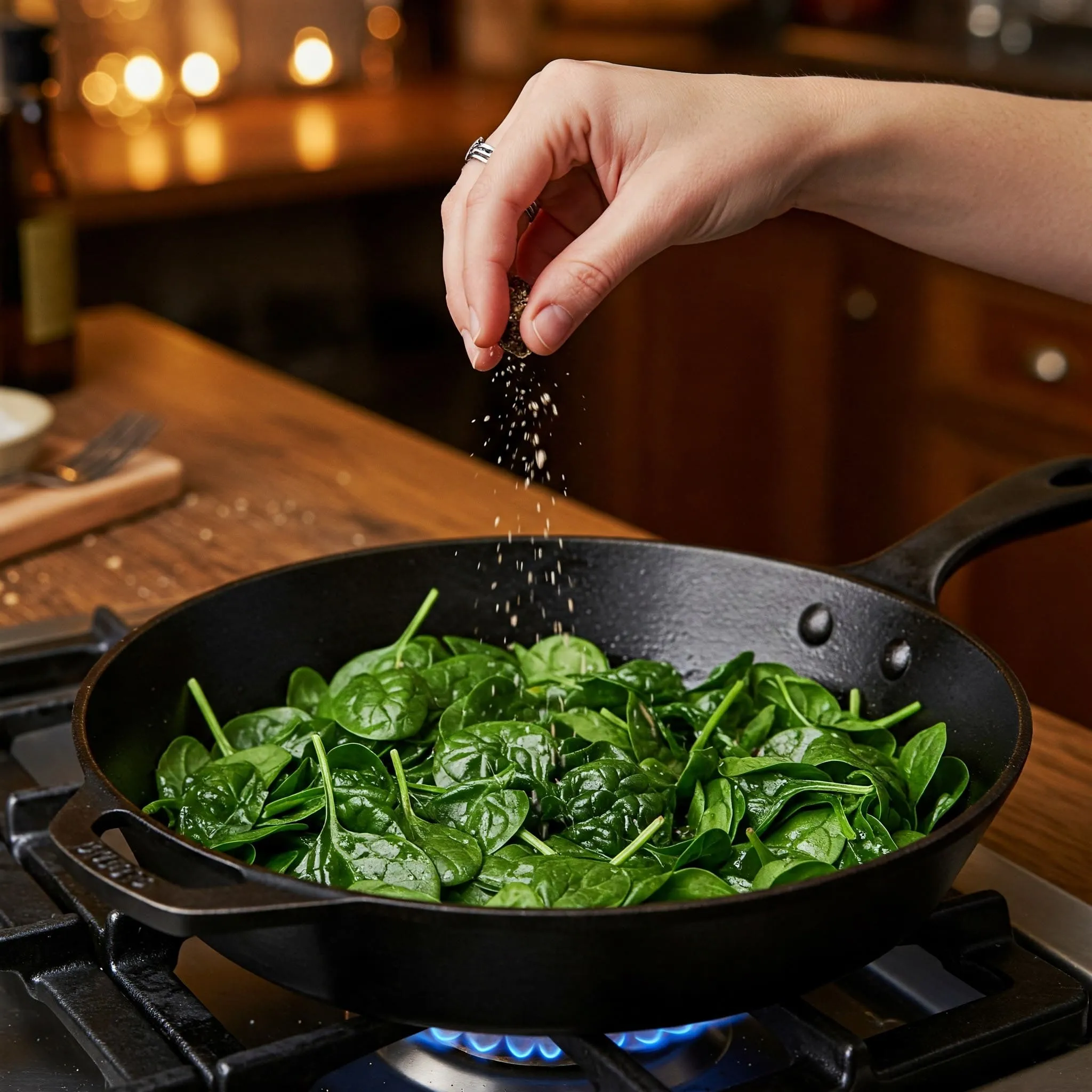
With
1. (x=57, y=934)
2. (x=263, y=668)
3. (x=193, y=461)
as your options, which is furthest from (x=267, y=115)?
(x=57, y=934)

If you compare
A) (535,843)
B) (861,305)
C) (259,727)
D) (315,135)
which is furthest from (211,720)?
(315,135)

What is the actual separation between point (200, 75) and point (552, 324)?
301 centimetres

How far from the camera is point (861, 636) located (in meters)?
0.94

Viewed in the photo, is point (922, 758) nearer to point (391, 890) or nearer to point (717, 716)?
point (717, 716)

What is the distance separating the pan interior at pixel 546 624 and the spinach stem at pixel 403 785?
15cm

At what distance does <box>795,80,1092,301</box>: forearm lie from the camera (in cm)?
97

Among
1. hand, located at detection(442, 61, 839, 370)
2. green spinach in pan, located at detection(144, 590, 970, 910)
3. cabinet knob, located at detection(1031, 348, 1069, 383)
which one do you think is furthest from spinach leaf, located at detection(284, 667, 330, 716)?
cabinet knob, located at detection(1031, 348, 1069, 383)

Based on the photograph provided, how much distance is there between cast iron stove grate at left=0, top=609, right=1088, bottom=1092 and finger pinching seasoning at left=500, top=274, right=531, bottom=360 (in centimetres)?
38

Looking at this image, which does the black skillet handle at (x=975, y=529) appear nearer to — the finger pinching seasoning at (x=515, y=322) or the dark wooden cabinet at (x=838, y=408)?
the finger pinching seasoning at (x=515, y=322)

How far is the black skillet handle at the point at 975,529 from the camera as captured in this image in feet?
3.00

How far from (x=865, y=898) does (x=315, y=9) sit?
3.44 metres

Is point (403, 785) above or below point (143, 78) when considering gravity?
below

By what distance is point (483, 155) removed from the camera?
0.92 metres

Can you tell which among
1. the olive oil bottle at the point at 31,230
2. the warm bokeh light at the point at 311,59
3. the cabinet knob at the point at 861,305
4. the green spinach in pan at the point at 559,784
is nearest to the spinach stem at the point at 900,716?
the green spinach in pan at the point at 559,784
